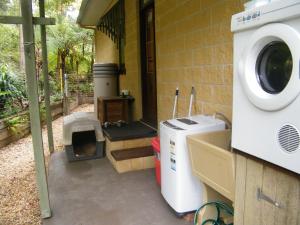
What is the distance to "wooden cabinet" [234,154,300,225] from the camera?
1184 mm

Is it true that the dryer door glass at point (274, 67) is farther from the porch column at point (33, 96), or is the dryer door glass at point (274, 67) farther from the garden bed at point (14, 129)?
the garden bed at point (14, 129)

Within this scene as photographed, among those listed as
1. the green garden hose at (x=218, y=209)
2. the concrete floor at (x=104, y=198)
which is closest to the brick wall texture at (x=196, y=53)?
the green garden hose at (x=218, y=209)

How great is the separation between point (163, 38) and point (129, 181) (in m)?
1.85

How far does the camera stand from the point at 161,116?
380 centimetres

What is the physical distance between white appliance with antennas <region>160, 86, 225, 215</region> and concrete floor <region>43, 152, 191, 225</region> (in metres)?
0.18

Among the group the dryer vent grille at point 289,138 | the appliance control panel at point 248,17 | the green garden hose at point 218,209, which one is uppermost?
the appliance control panel at point 248,17

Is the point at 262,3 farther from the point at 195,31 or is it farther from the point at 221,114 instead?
the point at 195,31

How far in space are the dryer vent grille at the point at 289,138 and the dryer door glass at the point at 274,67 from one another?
19 centimetres

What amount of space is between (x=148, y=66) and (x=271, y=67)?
3.38 m

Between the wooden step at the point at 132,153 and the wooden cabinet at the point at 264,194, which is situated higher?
the wooden cabinet at the point at 264,194

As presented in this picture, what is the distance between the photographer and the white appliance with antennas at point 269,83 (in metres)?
1.08

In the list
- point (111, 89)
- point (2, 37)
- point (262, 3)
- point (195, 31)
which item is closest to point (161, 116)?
point (195, 31)

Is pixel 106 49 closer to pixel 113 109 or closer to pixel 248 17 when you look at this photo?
pixel 113 109

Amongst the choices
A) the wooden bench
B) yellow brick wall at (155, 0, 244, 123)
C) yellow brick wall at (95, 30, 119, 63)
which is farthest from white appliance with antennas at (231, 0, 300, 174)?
yellow brick wall at (95, 30, 119, 63)
